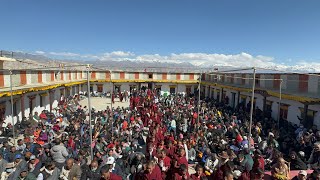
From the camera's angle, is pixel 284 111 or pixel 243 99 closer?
pixel 284 111

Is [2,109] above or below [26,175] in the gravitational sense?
above

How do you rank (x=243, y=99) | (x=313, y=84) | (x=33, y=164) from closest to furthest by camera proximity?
(x=33, y=164) → (x=313, y=84) → (x=243, y=99)

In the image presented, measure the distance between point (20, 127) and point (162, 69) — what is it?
109ft

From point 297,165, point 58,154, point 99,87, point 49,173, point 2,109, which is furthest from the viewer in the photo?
point 99,87

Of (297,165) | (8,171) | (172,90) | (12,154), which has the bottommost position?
(172,90)

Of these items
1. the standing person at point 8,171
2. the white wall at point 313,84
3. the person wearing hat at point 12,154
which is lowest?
the standing person at point 8,171

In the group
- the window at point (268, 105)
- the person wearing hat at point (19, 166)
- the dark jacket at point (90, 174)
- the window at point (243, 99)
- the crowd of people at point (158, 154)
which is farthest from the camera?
the window at point (243, 99)

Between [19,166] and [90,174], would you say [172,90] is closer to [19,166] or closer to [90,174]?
[19,166]

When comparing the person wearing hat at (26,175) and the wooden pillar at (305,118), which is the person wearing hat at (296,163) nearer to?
the person wearing hat at (26,175)

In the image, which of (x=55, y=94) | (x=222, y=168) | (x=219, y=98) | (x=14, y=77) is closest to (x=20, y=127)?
(x=14, y=77)

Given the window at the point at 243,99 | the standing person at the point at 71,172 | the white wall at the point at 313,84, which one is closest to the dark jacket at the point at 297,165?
the standing person at the point at 71,172

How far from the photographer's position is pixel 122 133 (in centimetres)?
1276

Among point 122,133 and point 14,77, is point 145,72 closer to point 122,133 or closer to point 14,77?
point 14,77

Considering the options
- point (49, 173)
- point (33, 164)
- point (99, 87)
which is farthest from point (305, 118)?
point (99, 87)
